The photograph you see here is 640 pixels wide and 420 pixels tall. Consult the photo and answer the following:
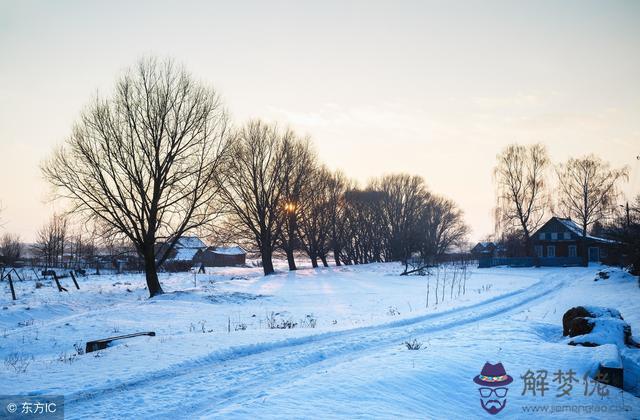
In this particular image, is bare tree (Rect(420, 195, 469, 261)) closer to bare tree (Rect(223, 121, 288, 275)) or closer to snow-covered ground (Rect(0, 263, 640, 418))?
bare tree (Rect(223, 121, 288, 275))

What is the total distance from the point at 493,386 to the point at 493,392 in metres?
0.22

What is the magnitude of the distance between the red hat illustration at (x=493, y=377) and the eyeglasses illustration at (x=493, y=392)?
0.50 feet

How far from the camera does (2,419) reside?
5648mm

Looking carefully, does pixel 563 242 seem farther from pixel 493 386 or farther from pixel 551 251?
pixel 493 386

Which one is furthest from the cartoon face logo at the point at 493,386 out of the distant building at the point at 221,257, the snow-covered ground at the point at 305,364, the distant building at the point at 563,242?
the distant building at the point at 221,257

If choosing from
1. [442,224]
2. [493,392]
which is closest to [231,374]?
[493,392]

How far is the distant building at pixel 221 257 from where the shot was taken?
253ft

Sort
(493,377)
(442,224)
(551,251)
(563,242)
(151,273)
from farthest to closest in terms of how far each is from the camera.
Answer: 1. (442,224)
2. (551,251)
3. (563,242)
4. (151,273)
5. (493,377)

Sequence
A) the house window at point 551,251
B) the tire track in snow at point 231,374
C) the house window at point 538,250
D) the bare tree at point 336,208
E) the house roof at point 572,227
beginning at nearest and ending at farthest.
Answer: the tire track in snow at point 231,374, the bare tree at point 336,208, the house roof at point 572,227, the house window at point 551,251, the house window at point 538,250

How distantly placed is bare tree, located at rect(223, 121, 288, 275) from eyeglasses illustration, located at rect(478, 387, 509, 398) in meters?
30.9

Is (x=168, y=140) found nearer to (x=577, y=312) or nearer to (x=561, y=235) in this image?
(x=577, y=312)

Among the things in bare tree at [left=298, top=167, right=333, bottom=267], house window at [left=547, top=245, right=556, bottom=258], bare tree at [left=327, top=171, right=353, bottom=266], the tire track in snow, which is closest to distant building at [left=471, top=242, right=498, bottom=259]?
house window at [left=547, top=245, right=556, bottom=258]

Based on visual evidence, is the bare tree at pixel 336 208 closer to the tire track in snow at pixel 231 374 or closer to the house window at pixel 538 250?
the house window at pixel 538 250

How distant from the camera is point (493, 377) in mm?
7035
